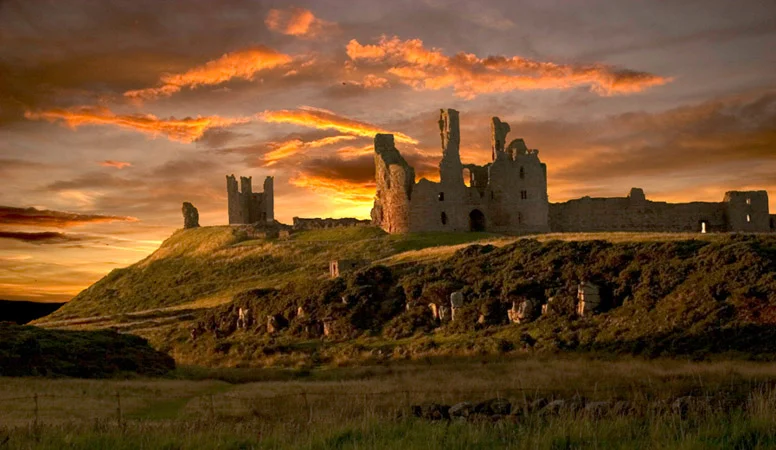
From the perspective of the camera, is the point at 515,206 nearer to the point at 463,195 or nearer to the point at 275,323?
the point at 463,195

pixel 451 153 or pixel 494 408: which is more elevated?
pixel 451 153

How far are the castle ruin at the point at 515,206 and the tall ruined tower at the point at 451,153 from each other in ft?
0.37

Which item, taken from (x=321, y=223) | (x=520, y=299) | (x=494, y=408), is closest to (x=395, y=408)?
(x=494, y=408)

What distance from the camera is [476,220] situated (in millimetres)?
87500

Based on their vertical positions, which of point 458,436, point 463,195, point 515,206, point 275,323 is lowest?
point 458,436

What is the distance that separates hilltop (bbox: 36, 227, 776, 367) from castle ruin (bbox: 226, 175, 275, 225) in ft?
162

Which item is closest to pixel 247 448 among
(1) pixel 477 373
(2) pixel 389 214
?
(1) pixel 477 373

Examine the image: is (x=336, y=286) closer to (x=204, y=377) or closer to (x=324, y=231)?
(x=204, y=377)

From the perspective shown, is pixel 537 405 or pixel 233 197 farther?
pixel 233 197

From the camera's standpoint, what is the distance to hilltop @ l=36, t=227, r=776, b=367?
32625mm

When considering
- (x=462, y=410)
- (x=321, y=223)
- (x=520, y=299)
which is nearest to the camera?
→ (x=462, y=410)

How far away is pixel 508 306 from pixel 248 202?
80975 millimetres

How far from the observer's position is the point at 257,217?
384 ft

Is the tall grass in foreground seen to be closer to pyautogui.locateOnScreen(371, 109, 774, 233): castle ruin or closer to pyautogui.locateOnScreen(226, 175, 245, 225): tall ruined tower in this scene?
pyautogui.locateOnScreen(371, 109, 774, 233): castle ruin
